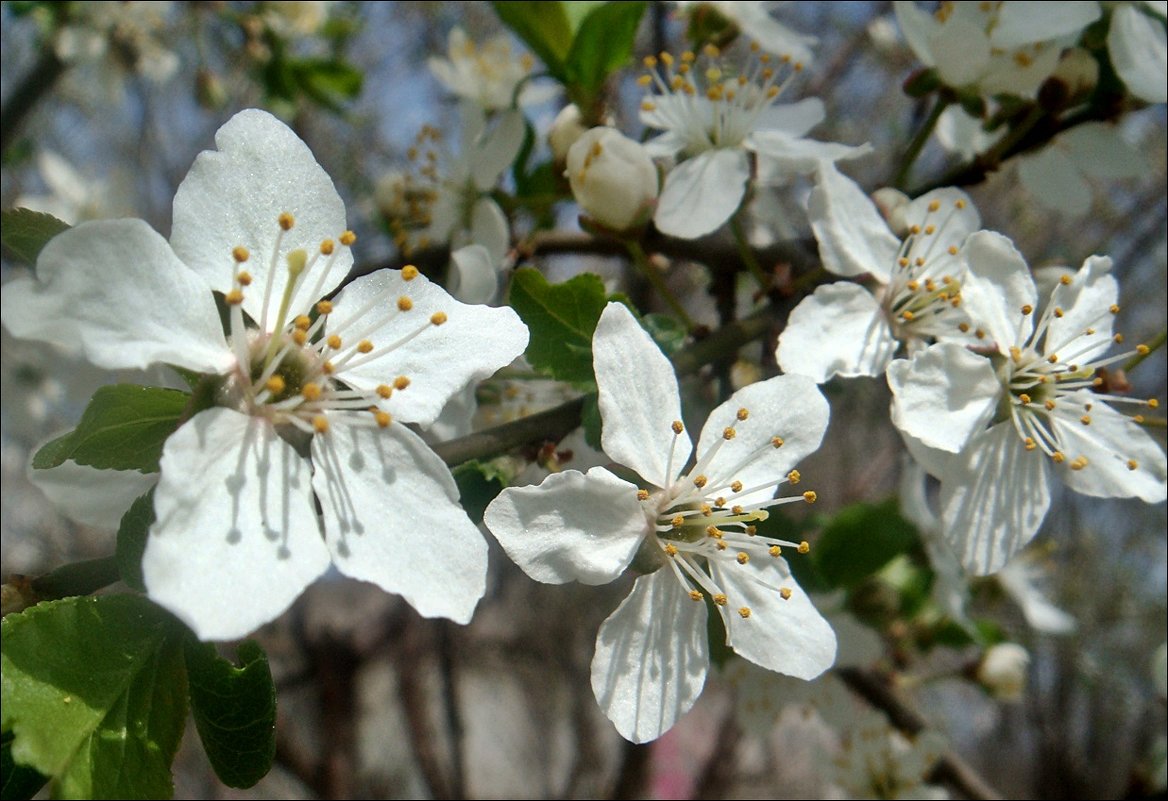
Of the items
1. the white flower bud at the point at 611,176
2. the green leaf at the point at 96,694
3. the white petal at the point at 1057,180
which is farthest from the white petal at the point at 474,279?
the white petal at the point at 1057,180

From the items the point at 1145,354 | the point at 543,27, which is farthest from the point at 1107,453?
the point at 543,27

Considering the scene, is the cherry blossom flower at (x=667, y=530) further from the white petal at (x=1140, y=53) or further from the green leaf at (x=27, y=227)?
the white petal at (x=1140, y=53)

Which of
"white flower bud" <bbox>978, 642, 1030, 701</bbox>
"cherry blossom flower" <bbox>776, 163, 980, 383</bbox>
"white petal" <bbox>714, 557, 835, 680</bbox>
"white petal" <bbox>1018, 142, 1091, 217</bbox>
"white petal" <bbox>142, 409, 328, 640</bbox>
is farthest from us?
"white flower bud" <bbox>978, 642, 1030, 701</bbox>

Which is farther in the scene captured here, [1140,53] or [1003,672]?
[1003,672]

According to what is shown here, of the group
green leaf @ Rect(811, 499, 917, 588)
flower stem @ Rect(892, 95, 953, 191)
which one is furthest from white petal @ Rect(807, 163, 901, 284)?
green leaf @ Rect(811, 499, 917, 588)

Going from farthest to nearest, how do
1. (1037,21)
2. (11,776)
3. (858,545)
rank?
1. (858,545)
2. (1037,21)
3. (11,776)

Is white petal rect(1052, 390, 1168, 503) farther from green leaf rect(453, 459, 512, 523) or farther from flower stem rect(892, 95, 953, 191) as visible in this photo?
green leaf rect(453, 459, 512, 523)

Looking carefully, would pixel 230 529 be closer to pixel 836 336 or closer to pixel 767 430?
pixel 767 430

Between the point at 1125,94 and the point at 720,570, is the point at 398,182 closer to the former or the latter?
the point at 720,570
